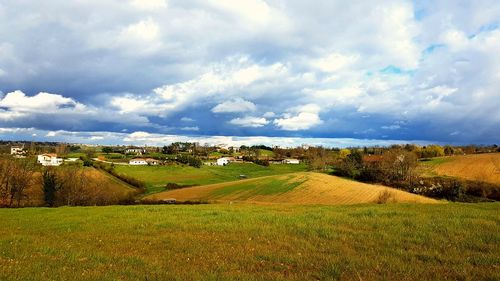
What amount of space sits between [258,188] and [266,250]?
75.3m

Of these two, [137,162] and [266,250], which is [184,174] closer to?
[137,162]

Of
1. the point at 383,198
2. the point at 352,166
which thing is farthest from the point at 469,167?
the point at 383,198

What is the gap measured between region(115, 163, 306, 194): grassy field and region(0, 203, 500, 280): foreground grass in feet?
358

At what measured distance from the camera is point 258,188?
8856cm

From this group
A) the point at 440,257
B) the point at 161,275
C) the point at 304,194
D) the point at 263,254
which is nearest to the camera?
the point at 161,275

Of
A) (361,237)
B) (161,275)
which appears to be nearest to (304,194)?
(361,237)

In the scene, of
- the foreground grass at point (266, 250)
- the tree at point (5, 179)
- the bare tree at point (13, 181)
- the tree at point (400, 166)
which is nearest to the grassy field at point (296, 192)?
the bare tree at point (13, 181)

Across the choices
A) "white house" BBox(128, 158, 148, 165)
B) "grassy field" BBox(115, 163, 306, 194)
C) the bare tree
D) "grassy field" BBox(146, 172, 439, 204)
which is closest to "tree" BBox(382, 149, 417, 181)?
"grassy field" BBox(146, 172, 439, 204)

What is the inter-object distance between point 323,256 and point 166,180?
138 metres

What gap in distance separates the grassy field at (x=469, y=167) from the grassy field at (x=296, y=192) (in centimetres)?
3330

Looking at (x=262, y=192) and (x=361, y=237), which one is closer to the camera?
(x=361, y=237)

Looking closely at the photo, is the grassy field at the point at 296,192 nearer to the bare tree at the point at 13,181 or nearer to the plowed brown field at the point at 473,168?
the bare tree at the point at 13,181

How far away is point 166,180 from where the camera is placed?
477 feet

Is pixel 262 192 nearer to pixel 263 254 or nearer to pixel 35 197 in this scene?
pixel 35 197
